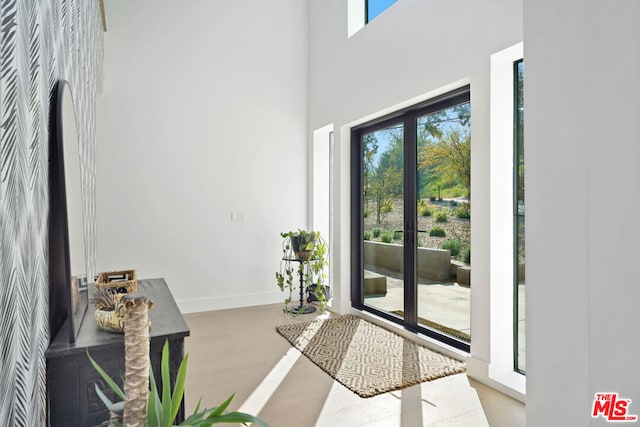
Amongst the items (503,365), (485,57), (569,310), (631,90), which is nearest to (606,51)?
(631,90)

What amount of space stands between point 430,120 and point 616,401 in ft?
8.54

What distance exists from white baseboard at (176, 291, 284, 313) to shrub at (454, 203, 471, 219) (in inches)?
97.6

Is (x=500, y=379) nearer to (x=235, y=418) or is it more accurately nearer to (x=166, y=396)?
(x=235, y=418)

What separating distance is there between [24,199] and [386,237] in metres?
3.18

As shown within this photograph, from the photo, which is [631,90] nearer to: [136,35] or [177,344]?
[177,344]

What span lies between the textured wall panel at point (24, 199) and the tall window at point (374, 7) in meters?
3.17

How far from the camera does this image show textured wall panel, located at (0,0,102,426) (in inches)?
35.0

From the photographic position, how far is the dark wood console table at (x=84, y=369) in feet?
4.29

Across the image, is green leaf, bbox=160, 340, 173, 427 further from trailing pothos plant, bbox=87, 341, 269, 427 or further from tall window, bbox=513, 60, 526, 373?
tall window, bbox=513, 60, 526, 373

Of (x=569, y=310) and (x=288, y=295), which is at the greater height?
(x=569, y=310)

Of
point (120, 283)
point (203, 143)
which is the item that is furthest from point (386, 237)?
point (120, 283)

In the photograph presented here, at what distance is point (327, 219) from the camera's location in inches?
196

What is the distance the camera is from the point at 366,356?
3035mm

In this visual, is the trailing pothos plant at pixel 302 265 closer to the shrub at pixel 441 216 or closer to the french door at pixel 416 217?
the french door at pixel 416 217
